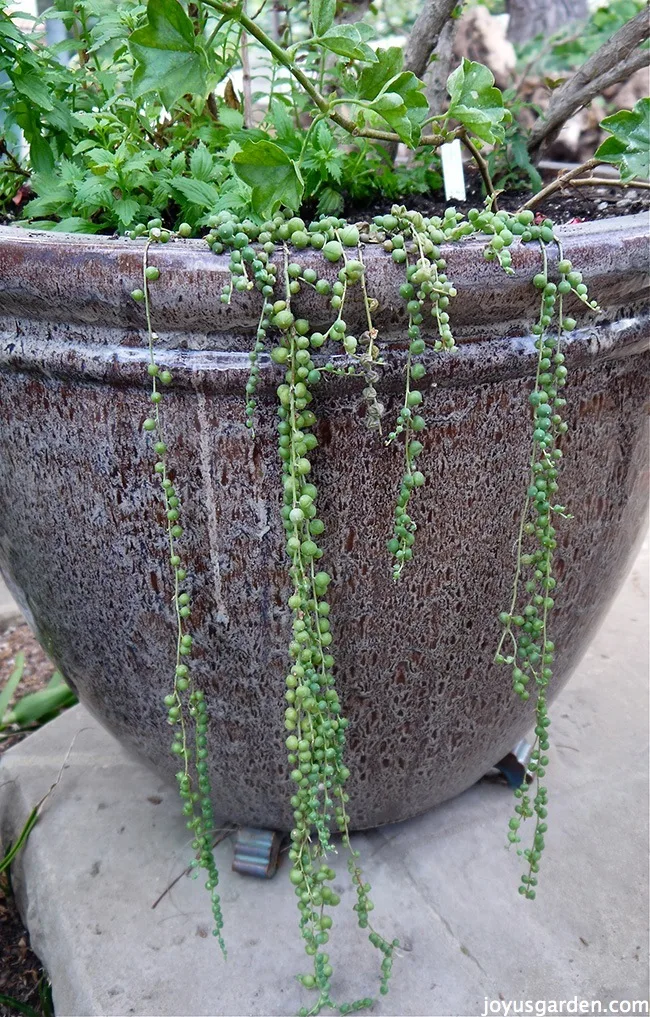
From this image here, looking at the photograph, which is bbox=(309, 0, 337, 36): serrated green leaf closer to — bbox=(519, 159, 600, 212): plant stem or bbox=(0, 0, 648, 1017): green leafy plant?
bbox=(0, 0, 648, 1017): green leafy plant

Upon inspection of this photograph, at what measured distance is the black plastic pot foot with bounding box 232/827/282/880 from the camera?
1300 mm

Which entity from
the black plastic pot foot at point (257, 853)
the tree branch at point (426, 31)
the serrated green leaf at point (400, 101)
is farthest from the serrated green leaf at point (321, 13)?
the black plastic pot foot at point (257, 853)

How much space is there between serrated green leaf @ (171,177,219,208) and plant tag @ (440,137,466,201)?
41cm

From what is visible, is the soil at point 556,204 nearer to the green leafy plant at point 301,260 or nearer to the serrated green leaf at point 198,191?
the green leafy plant at point 301,260

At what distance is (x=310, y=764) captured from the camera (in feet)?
3.08

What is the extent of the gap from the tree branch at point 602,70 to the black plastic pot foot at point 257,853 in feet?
4.17

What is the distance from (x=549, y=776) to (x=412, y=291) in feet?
3.51

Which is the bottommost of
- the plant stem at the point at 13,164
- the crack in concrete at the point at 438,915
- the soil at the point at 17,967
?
the soil at the point at 17,967

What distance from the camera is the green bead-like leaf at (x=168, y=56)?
32.3 inches

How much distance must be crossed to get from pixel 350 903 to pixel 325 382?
838 mm

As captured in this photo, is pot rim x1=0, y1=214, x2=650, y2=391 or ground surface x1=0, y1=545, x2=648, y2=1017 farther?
ground surface x1=0, y1=545, x2=648, y2=1017

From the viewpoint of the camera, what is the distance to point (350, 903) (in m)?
1.27

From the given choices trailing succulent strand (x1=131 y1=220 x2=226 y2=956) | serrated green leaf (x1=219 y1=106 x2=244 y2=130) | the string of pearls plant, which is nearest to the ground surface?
trailing succulent strand (x1=131 y1=220 x2=226 y2=956)

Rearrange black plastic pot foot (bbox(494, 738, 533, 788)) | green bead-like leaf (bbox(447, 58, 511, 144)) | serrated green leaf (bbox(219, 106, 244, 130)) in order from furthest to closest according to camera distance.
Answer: black plastic pot foot (bbox(494, 738, 533, 788))
serrated green leaf (bbox(219, 106, 244, 130))
green bead-like leaf (bbox(447, 58, 511, 144))
